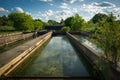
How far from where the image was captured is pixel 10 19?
78.5m

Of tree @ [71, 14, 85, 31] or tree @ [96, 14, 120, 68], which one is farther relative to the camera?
tree @ [71, 14, 85, 31]

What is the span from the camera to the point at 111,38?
21.8ft

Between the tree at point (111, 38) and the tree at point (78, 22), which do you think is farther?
the tree at point (78, 22)

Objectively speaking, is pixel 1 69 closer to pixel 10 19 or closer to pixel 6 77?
pixel 6 77

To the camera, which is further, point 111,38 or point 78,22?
point 78,22

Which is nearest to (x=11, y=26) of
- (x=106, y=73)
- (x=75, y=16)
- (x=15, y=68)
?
(x=75, y=16)

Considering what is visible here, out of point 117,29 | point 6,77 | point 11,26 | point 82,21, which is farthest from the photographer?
point 11,26

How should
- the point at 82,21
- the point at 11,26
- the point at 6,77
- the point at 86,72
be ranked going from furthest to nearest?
the point at 11,26 → the point at 82,21 → the point at 86,72 → the point at 6,77

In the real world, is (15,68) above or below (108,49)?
below

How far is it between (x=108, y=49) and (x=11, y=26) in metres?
71.5

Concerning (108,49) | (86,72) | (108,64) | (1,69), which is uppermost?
(108,49)

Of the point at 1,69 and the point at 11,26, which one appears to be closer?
the point at 1,69

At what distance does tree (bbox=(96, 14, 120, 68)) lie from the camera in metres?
6.53

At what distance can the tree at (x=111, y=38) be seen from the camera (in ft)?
21.4
